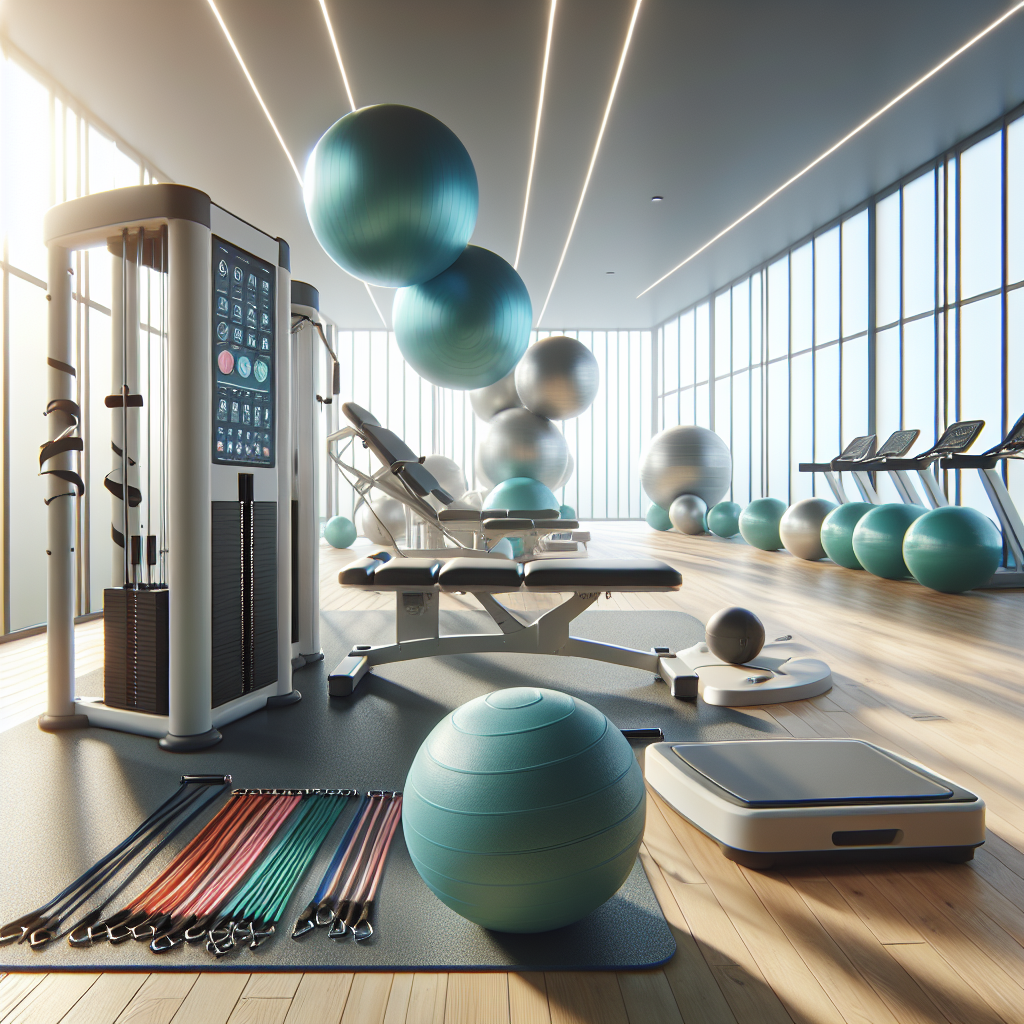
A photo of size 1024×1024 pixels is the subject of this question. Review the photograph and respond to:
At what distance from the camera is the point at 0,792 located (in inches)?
62.0

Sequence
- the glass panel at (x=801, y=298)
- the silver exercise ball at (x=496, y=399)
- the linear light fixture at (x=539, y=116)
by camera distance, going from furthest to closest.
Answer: the glass panel at (x=801, y=298), the silver exercise ball at (x=496, y=399), the linear light fixture at (x=539, y=116)

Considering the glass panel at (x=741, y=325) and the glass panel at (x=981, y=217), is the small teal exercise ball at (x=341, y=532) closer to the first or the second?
the glass panel at (x=741, y=325)

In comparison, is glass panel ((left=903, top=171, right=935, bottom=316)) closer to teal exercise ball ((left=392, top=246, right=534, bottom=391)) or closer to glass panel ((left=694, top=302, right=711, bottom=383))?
teal exercise ball ((left=392, top=246, right=534, bottom=391))

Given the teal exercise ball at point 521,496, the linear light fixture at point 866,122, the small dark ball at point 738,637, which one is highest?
the linear light fixture at point 866,122

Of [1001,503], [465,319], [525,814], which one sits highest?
[465,319]

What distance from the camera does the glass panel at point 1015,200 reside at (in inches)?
192

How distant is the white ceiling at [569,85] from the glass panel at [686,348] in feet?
13.1

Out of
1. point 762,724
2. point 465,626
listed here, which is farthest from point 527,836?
point 465,626

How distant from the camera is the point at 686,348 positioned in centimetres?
1087

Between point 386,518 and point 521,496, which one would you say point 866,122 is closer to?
point 521,496

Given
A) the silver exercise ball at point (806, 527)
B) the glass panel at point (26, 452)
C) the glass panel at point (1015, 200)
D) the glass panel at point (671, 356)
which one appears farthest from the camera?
the glass panel at point (671, 356)

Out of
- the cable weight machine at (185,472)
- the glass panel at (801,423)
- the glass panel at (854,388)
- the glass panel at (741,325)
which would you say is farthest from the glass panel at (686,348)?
the cable weight machine at (185,472)

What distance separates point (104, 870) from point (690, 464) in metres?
7.78

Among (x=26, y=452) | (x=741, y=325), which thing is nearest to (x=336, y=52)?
(x=26, y=452)
